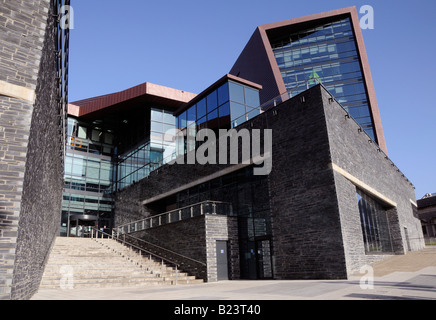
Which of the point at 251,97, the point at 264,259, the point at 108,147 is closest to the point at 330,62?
the point at 251,97

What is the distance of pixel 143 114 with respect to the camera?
116 ft

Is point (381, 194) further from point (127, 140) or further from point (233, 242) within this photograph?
point (127, 140)

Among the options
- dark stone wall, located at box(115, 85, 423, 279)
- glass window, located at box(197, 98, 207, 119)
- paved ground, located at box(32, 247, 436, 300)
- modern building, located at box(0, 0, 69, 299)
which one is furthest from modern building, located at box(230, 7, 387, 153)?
modern building, located at box(0, 0, 69, 299)

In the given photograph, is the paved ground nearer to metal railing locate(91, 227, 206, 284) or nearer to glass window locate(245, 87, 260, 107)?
metal railing locate(91, 227, 206, 284)

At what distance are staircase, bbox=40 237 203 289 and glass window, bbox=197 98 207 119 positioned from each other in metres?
10.6

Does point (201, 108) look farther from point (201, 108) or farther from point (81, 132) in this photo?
point (81, 132)

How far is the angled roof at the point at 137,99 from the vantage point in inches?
1284

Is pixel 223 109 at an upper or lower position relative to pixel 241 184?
upper

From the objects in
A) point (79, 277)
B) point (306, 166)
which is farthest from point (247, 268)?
point (79, 277)

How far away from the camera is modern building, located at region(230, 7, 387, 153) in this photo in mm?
42594

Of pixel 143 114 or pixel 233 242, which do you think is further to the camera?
pixel 143 114

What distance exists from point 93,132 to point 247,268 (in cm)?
2711

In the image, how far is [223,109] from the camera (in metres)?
21.7

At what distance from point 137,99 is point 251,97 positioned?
15.2 m
